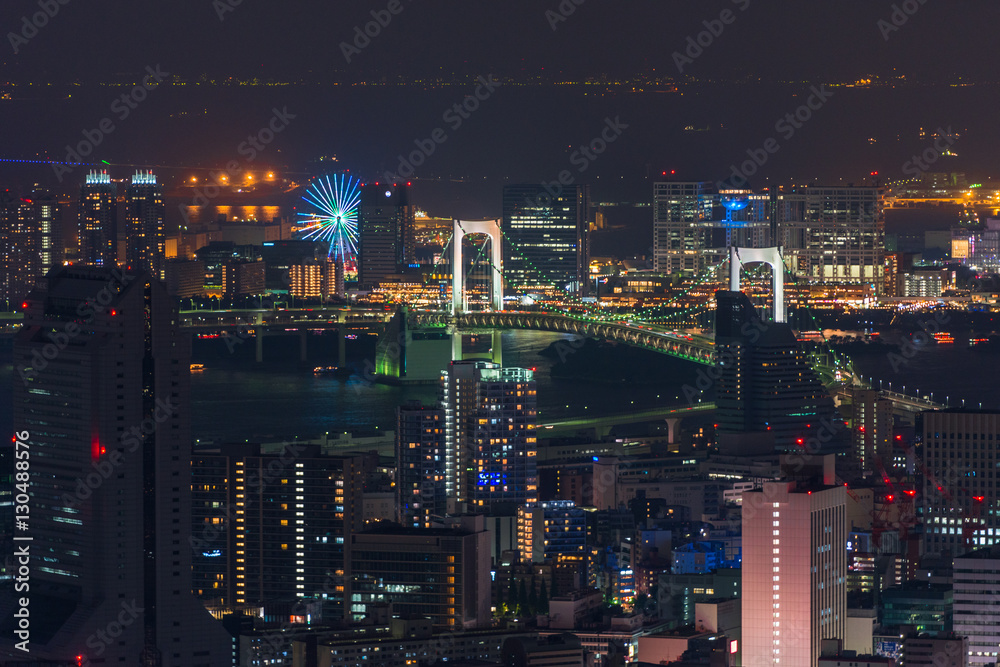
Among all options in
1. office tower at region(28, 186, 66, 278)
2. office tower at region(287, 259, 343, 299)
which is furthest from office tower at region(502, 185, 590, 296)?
office tower at region(28, 186, 66, 278)

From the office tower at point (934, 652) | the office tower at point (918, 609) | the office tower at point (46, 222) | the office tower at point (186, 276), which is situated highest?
the office tower at point (46, 222)

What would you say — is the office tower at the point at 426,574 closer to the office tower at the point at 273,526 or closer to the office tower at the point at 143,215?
the office tower at the point at 273,526

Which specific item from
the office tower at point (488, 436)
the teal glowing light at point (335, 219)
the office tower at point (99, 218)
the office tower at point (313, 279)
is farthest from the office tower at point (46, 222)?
the office tower at point (488, 436)

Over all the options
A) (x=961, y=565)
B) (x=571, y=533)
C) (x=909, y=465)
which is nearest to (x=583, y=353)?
(x=909, y=465)

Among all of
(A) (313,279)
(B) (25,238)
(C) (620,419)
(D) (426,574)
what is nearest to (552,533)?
(D) (426,574)

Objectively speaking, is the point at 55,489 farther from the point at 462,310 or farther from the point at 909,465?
the point at 462,310
